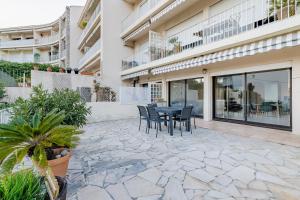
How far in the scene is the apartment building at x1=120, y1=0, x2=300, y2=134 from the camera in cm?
766

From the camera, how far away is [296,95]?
789 cm

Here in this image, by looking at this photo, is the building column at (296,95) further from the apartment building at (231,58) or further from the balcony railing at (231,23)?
the balcony railing at (231,23)

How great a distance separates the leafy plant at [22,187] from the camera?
206 centimetres

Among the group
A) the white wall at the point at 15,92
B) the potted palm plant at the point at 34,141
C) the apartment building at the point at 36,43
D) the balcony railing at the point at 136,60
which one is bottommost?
the potted palm plant at the point at 34,141

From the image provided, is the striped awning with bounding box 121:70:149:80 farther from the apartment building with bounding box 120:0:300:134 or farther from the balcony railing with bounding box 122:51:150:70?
the balcony railing with bounding box 122:51:150:70

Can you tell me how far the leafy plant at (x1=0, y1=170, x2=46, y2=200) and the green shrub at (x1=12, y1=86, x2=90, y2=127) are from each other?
2.82 meters

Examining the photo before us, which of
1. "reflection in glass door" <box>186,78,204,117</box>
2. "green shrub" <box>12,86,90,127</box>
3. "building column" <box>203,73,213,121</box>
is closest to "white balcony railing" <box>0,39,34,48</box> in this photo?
"reflection in glass door" <box>186,78,204,117</box>

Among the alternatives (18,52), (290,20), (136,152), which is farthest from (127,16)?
(18,52)

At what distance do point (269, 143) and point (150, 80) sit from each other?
1249 cm

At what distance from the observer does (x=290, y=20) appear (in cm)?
648

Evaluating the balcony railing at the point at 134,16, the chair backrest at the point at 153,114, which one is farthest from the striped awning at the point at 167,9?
the chair backrest at the point at 153,114

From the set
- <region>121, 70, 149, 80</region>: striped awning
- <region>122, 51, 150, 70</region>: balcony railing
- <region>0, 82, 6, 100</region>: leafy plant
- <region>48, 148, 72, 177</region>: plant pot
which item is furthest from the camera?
<region>122, 51, 150, 70</region>: balcony railing

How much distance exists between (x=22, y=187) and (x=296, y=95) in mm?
10142

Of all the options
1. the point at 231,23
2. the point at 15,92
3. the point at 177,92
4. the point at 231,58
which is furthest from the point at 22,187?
the point at 15,92
